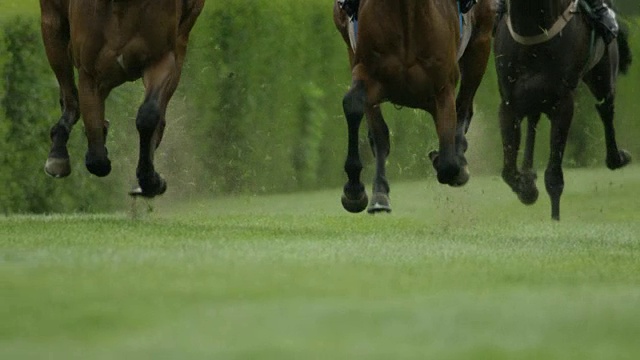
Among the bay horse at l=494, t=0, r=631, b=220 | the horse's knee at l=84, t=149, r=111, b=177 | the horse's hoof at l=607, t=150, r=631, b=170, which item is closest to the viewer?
the horse's knee at l=84, t=149, r=111, b=177

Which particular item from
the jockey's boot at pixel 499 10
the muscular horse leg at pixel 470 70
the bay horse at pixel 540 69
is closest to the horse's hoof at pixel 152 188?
the muscular horse leg at pixel 470 70

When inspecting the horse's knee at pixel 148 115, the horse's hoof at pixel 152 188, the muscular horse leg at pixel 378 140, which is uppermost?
the horse's knee at pixel 148 115

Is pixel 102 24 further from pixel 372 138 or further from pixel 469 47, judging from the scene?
pixel 469 47

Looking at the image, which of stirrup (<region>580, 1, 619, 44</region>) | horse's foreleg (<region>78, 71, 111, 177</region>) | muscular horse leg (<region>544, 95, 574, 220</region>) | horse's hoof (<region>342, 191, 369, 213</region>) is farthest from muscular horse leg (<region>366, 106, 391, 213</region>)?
stirrup (<region>580, 1, 619, 44</region>)

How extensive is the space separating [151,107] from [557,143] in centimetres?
386

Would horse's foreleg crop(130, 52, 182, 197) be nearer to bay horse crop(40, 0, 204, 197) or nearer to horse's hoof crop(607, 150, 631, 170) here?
bay horse crop(40, 0, 204, 197)

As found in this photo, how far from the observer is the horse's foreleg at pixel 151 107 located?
10.9 meters

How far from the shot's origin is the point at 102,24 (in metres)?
10.8

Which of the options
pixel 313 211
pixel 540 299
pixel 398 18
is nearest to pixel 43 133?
pixel 313 211

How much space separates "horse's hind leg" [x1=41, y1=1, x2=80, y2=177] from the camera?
11891 mm

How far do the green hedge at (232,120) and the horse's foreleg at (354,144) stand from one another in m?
4.88

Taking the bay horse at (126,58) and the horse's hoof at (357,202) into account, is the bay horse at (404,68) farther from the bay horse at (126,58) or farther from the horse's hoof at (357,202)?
the bay horse at (126,58)

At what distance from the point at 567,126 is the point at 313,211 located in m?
3.82

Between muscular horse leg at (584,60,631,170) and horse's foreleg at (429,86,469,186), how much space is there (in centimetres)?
369
